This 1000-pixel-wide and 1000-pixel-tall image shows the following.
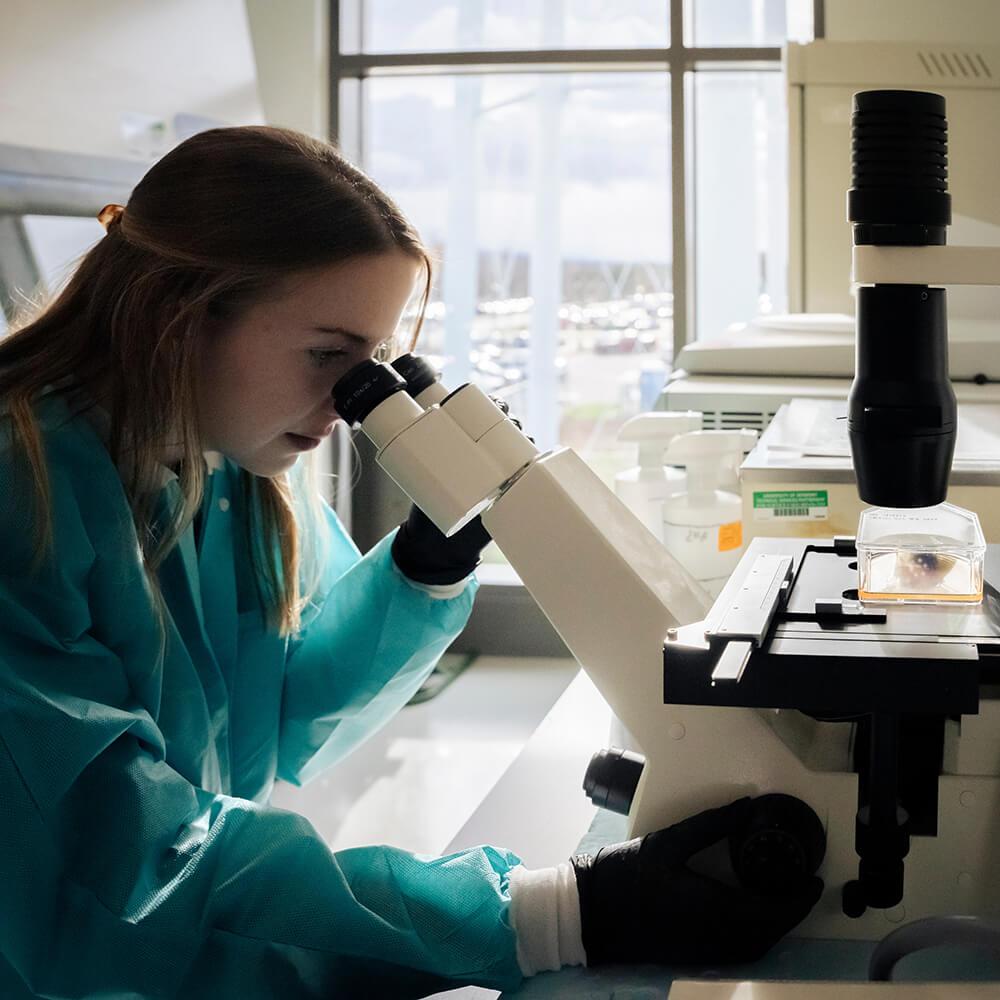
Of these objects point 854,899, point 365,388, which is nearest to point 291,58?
point 365,388

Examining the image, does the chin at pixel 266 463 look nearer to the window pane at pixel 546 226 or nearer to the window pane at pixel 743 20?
the window pane at pixel 546 226

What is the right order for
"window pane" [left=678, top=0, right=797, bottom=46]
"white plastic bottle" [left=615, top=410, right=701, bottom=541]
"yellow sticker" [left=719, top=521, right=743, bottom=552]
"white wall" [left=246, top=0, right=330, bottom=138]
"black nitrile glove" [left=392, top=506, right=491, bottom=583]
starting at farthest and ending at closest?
"white wall" [left=246, top=0, right=330, bottom=138], "window pane" [left=678, top=0, right=797, bottom=46], "white plastic bottle" [left=615, top=410, right=701, bottom=541], "yellow sticker" [left=719, top=521, right=743, bottom=552], "black nitrile glove" [left=392, top=506, right=491, bottom=583]

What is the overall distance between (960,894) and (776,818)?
0.43ft

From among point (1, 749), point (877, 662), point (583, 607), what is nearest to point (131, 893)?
point (1, 749)

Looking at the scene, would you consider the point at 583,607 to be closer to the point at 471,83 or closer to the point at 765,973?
the point at 765,973

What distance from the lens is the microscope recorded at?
0.74m

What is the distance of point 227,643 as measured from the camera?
124cm

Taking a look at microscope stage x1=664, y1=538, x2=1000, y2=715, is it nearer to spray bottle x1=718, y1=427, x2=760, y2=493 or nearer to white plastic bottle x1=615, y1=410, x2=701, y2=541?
spray bottle x1=718, y1=427, x2=760, y2=493

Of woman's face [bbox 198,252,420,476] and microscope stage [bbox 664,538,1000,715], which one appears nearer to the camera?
microscope stage [bbox 664,538,1000,715]

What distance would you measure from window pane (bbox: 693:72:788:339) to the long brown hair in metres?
2.61

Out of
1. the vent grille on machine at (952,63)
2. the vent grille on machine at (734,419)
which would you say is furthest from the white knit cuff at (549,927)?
the vent grille on machine at (952,63)

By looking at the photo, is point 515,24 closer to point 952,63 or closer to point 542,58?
point 542,58

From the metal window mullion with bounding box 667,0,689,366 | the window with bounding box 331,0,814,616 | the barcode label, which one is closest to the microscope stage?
the barcode label

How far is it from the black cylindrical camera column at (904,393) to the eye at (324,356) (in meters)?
0.49
